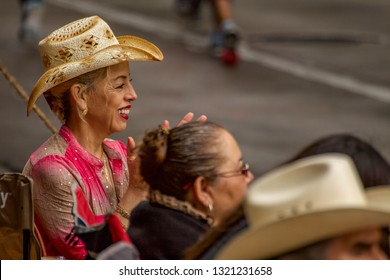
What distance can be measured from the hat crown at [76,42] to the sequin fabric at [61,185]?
0.30 meters

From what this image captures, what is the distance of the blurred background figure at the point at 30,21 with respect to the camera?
14000 millimetres

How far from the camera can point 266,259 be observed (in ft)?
12.1

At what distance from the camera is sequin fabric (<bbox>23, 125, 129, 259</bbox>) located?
206 inches

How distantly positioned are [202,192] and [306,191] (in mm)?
1146

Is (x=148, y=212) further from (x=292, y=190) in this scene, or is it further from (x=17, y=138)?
(x=17, y=138)

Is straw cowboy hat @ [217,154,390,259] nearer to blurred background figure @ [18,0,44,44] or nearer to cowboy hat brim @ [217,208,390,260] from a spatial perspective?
cowboy hat brim @ [217,208,390,260]

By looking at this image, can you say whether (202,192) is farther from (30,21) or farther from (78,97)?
(30,21)

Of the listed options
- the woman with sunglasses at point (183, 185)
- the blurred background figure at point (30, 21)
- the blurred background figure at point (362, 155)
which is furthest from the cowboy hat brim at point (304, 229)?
the blurred background figure at point (30, 21)

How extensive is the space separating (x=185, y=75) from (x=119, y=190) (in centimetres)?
765

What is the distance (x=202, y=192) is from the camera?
15.1 feet

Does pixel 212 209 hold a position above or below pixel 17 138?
above

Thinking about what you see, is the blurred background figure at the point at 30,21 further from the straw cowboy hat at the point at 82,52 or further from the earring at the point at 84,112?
the earring at the point at 84,112

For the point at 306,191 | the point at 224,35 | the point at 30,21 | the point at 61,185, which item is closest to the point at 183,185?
the point at 61,185
